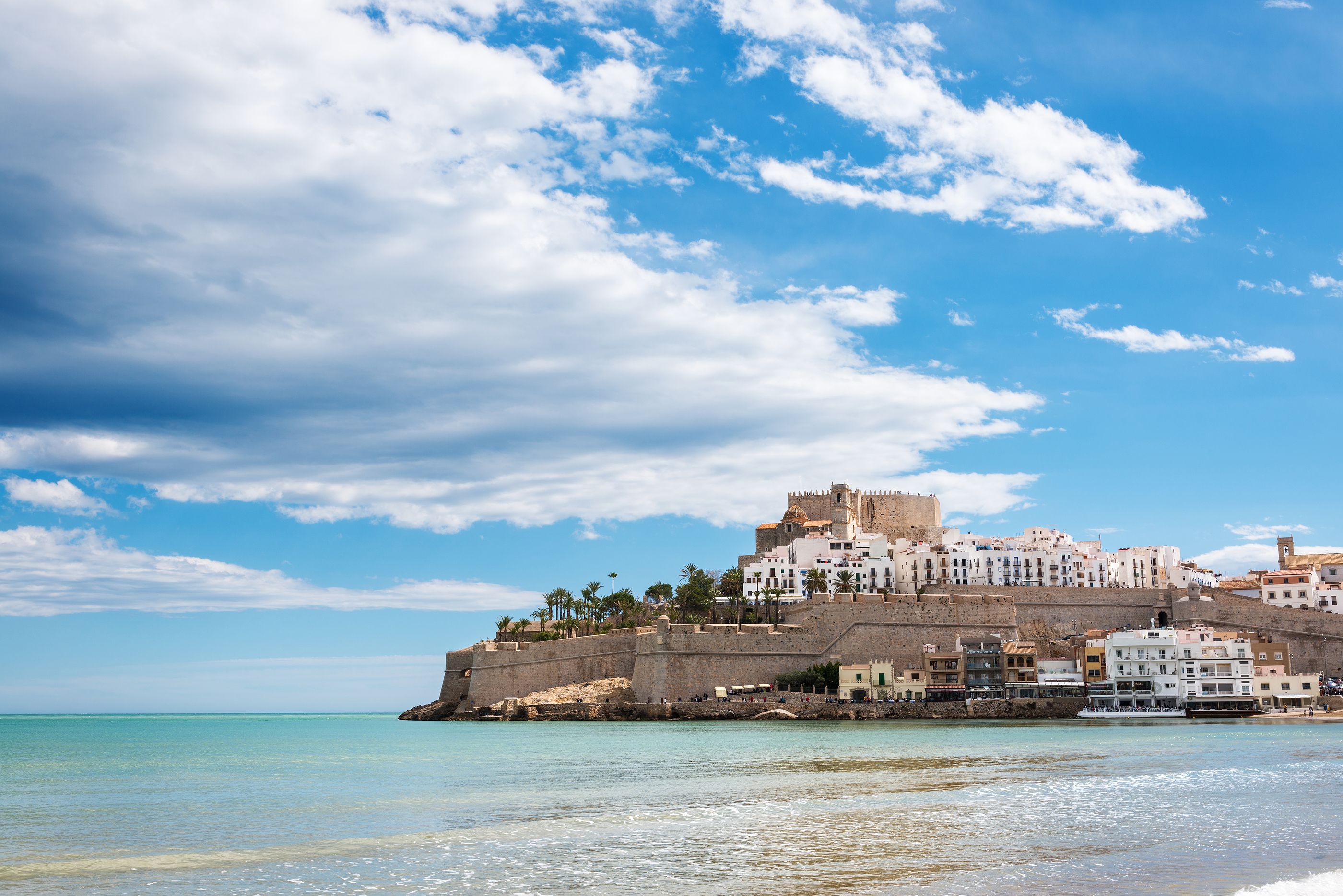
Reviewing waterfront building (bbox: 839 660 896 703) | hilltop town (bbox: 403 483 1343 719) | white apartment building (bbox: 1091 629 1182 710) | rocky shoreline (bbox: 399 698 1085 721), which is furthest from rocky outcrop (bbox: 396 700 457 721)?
white apartment building (bbox: 1091 629 1182 710)

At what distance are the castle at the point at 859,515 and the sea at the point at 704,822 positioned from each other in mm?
45802

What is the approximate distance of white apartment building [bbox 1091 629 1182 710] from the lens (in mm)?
50000

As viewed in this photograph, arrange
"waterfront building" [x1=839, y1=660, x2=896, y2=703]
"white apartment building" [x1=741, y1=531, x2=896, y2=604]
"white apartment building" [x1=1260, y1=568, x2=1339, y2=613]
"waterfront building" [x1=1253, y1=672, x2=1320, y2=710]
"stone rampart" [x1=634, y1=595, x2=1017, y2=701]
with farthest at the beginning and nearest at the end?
"white apartment building" [x1=741, y1=531, x2=896, y2=604] < "white apartment building" [x1=1260, y1=568, x2=1339, y2=613] < "stone rampart" [x1=634, y1=595, x2=1017, y2=701] < "waterfront building" [x1=839, y1=660, x2=896, y2=703] < "waterfront building" [x1=1253, y1=672, x2=1320, y2=710]

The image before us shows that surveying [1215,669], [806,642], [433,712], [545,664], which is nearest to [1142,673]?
[1215,669]

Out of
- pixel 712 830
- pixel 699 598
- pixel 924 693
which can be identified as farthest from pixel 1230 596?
pixel 712 830

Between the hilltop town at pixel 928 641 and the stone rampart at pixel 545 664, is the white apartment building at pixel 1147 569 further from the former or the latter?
the stone rampart at pixel 545 664

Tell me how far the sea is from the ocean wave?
0.03m

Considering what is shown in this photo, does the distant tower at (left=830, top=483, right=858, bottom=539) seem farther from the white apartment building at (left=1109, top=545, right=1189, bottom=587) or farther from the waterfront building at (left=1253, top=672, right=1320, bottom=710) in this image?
the waterfront building at (left=1253, top=672, right=1320, bottom=710)

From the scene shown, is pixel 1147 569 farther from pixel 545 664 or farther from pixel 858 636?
pixel 545 664

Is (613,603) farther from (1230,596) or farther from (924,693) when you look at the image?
(1230,596)

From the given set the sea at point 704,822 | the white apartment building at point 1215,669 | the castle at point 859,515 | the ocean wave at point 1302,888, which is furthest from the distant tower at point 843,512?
the ocean wave at point 1302,888

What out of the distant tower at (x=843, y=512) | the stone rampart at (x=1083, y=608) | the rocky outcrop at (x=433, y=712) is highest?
the distant tower at (x=843, y=512)

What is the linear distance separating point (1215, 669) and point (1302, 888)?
4461 cm

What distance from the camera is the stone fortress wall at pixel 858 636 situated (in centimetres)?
5338
